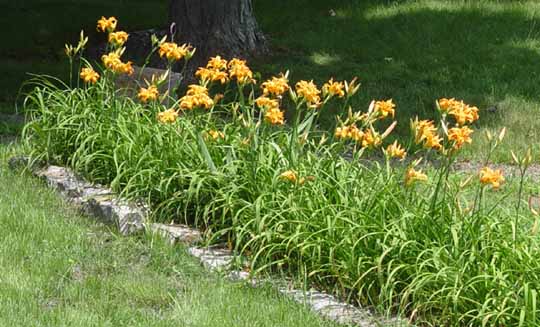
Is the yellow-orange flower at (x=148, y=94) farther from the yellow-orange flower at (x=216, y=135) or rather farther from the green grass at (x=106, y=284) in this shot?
the green grass at (x=106, y=284)

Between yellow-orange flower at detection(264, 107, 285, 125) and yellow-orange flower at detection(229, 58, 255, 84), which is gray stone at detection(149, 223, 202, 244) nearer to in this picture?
yellow-orange flower at detection(264, 107, 285, 125)

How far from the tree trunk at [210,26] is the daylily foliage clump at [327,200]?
537cm

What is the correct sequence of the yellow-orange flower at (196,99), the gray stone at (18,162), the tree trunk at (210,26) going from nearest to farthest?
the yellow-orange flower at (196,99) → the gray stone at (18,162) → the tree trunk at (210,26)

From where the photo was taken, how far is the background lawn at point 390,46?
1165 centimetres

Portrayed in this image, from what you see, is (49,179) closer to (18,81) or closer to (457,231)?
(457,231)

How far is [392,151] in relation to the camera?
18.8 ft

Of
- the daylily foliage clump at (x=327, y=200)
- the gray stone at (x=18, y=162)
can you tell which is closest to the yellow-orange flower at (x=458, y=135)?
the daylily foliage clump at (x=327, y=200)

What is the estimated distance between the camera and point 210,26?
42.7ft

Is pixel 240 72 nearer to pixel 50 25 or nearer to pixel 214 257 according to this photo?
pixel 214 257

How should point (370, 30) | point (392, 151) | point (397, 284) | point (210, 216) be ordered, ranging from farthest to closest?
point (370, 30)
point (210, 216)
point (392, 151)
point (397, 284)

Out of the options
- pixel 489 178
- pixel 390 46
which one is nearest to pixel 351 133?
pixel 489 178

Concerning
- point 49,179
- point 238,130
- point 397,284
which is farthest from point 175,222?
point 397,284

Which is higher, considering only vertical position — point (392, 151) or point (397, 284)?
point (392, 151)

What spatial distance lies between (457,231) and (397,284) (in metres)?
0.42
